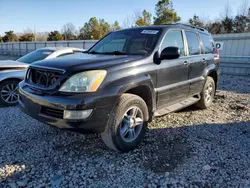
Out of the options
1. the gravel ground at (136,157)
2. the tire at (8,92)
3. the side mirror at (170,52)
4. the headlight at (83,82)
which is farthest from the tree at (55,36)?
the headlight at (83,82)

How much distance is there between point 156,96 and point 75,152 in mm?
1525

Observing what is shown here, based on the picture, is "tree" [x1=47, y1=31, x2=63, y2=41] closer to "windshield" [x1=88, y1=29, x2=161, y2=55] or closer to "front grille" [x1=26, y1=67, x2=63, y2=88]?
"windshield" [x1=88, y1=29, x2=161, y2=55]

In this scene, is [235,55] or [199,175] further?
[235,55]

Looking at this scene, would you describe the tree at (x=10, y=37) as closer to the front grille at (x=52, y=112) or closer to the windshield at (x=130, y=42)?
the windshield at (x=130, y=42)

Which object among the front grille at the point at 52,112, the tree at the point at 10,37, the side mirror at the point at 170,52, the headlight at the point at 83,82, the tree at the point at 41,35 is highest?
the tree at the point at 41,35

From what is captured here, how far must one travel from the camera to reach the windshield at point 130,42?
3.55 metres

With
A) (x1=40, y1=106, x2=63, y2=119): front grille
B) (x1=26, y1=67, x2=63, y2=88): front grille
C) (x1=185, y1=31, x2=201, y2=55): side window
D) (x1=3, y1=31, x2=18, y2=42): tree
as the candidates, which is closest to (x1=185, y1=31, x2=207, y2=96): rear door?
(x1=185, y1=31, x2=201, y2=55): side window

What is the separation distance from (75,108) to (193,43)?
123 inches

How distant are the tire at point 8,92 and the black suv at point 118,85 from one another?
98.7 inches

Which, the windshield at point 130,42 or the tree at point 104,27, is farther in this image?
the tree at point 104,27

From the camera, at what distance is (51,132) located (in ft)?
12.4

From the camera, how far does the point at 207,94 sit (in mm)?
5270

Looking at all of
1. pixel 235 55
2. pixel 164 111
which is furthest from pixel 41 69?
pixel 235 55

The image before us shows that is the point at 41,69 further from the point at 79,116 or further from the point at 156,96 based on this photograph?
the point at 156,96
